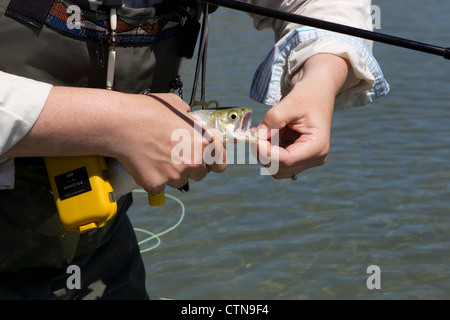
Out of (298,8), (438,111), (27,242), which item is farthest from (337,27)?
(438,111)

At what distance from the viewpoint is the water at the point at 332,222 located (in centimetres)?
374

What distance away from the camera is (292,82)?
80.2 inches

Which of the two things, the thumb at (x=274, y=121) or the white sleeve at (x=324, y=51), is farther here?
the white sleeve at (x=324, y=51)

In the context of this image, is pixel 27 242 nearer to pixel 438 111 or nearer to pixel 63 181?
pixel 63 181

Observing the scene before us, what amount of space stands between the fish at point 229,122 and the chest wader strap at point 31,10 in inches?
17.3

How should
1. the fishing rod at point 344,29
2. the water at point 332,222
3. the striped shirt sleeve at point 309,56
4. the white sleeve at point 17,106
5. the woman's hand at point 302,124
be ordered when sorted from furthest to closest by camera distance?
the water at point 332,222 < the striped shirt sleeve at point 309,56 < the woman's hand at point 302,124 < the fishing rod at point 344,29 < the white sleeve at point 17,106

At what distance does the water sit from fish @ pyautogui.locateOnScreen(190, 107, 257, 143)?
6.27 ft

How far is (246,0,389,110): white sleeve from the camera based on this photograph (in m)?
1.99

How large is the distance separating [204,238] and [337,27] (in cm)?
262

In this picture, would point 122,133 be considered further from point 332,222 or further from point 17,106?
point 332,222

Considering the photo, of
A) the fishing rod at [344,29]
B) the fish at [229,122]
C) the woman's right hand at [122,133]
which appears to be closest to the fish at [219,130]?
the fish at [229,122]

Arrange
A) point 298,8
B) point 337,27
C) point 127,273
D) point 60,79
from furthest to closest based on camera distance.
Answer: point 127,273, point 298,8, point 60,79, point 337,27

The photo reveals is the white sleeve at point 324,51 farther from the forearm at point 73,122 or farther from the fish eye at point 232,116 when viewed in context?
the forearm at point 73,122

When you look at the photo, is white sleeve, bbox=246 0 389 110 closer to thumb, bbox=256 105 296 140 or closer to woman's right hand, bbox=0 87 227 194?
thumb, bbox=256 105 296 140
